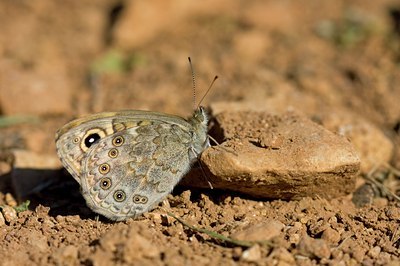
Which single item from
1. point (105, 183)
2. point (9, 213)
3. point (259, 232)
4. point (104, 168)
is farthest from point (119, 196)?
point (259, 232)

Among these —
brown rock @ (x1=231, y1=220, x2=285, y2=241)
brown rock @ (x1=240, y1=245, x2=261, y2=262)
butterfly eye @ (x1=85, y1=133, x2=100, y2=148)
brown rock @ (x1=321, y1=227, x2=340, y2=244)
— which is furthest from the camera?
butterfly eye @ (x1=85, y1=133, x2=100, y2=148)

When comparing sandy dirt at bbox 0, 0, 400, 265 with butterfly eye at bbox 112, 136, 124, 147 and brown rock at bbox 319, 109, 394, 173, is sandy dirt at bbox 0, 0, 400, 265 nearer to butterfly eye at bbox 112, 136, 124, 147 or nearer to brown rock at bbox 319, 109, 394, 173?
brown rock at bbox 319, 109, 394, 173

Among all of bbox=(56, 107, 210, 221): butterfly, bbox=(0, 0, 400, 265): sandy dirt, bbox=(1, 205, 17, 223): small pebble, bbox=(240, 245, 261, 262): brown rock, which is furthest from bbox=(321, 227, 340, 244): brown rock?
bbox=(1, 205, 17, 223): small pebble

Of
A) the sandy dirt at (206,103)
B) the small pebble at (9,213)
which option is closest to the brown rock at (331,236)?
the sandy dirt at (206,103)

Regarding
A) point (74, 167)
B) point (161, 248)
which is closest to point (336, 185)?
point (161, 248)

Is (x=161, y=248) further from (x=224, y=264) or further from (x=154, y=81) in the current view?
(x=154, y=81)

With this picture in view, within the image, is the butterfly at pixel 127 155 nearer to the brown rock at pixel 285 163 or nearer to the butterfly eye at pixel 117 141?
the butterfly eye at pixel 117 141

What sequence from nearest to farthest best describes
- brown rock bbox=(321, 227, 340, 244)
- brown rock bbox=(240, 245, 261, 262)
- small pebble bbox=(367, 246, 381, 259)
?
1. brown rock bbox=(240, 245, 261, 262)
2. small pebble bbox=(367, 246, 381, 259)
3. brown rock bbox=(321, 227, 340, 244)
